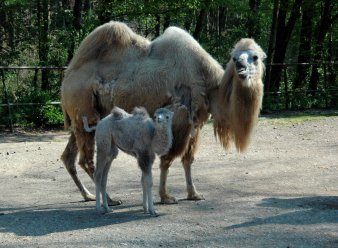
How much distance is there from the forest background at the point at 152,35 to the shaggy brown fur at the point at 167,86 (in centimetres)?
749

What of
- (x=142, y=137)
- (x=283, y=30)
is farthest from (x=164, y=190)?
(x=283, y=30)

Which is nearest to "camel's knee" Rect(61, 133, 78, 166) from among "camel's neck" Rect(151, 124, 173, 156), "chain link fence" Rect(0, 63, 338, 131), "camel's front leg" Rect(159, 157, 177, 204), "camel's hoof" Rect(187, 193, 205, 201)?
"camel's front leg" Rect(159, 157, 177, 204)

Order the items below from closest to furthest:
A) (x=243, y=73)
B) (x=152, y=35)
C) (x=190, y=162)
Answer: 1. (x=243, y=73)
2. (x=190, y=162)
3. (x=152, y=35)

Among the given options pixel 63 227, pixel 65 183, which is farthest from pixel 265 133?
pixel 63 227

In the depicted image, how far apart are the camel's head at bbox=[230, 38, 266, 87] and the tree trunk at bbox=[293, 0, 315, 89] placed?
42.9 feet

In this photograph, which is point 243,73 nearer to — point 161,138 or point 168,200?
point 161,138

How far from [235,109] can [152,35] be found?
57.4 feet

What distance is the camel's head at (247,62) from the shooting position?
6742 mm

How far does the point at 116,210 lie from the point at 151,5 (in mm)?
11278

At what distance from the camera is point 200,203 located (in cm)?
701

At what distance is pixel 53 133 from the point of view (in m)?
14.7

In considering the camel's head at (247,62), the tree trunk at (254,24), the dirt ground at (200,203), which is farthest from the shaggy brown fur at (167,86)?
the tree trunk at (254,24)

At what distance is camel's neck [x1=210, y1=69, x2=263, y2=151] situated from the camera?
6.94 meters

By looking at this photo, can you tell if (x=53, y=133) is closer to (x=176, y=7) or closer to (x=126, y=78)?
(x=176, y=7)
